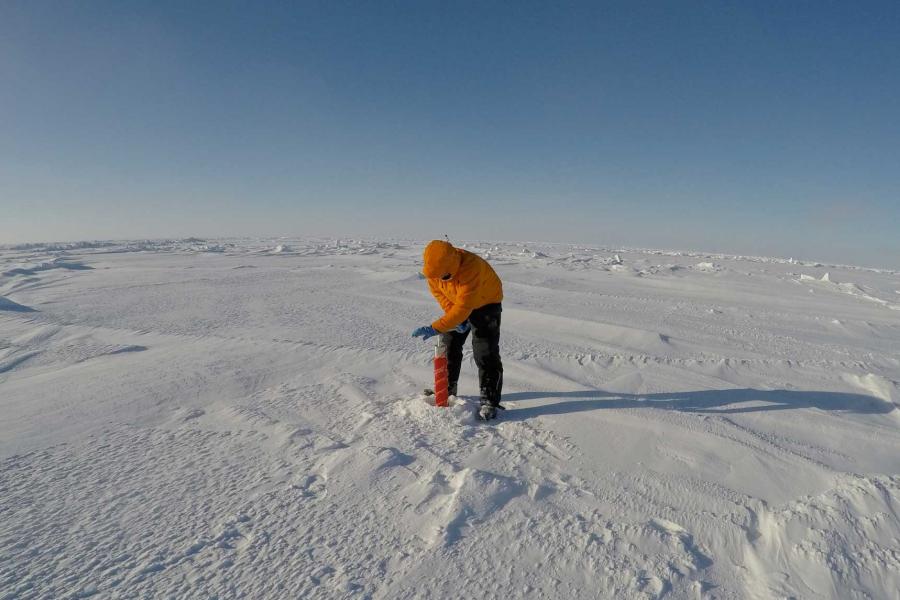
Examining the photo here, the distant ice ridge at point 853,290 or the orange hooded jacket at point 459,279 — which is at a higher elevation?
the orange hooded jacket at point 459,279

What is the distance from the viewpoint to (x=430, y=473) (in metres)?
1.86

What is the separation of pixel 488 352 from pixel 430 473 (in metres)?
0.95

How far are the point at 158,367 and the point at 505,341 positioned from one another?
10.7ft

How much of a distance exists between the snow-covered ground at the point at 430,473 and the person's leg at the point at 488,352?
18 cm

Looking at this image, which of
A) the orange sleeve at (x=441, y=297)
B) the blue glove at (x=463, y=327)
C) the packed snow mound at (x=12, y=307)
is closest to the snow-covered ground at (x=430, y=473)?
the blue glove at (x=463, y=327)

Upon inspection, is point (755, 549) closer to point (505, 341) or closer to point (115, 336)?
point (505, 341)

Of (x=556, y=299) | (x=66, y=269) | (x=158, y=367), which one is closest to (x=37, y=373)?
(x=158, y=367)

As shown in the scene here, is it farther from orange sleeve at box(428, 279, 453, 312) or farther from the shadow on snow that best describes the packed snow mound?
the shadow on snow

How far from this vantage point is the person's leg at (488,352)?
262 centimetres

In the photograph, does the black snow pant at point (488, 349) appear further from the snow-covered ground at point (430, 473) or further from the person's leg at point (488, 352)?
the snow-covered ground at point (430, 473)

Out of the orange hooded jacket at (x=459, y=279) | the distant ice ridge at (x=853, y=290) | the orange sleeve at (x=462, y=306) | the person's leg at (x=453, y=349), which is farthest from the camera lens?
the distant ice ridge at (x=853, y=290)

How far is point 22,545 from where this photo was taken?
141 cm

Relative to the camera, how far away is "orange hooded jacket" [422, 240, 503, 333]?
2.37m

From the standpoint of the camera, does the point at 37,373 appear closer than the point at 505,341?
Yes
